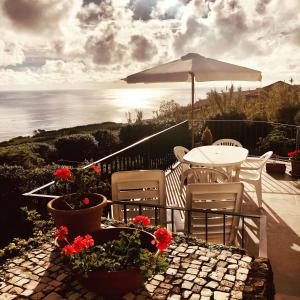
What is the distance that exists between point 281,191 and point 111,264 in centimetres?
469

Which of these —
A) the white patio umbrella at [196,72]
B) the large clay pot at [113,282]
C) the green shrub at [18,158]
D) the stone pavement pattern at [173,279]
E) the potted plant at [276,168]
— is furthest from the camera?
the green shrub at [18,158]

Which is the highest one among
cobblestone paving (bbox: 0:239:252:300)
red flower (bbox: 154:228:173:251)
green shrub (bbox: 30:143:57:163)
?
red flower (bbox: 154:228:173:251)

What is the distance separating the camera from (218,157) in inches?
191

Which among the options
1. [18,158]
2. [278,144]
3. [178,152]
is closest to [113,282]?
[178,152]

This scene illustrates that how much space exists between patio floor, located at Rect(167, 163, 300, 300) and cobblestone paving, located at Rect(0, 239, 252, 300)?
118 centimetres

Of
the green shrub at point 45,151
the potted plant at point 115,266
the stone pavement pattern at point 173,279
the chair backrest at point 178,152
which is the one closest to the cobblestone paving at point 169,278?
the stone pavement pattern at point 173,279

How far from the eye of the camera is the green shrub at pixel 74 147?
536 inches

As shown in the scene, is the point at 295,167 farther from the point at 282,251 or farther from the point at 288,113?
the point at 288,113

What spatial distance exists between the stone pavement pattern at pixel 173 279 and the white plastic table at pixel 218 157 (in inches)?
95.5

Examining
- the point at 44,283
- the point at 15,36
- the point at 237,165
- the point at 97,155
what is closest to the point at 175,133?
the point at 237,165

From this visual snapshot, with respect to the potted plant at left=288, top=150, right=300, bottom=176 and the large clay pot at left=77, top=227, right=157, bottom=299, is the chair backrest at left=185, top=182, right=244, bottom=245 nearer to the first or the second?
the large clay pot at left=77, top=227, right=157, bottom=299

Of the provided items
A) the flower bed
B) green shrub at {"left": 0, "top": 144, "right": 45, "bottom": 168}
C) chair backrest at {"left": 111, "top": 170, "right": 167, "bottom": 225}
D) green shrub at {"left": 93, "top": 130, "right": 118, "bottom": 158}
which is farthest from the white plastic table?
green shrub at {"left": 93, "top": 130, "right": 118, "bottom": 158}

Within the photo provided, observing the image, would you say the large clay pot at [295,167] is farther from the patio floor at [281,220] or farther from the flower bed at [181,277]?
the flower bed at [181,277]

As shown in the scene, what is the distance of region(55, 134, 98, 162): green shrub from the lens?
13.6m
